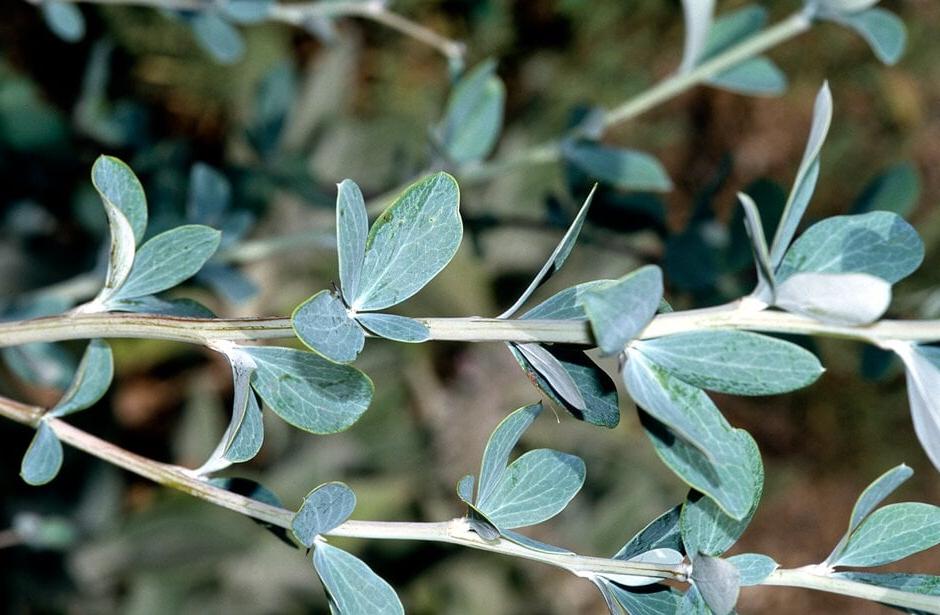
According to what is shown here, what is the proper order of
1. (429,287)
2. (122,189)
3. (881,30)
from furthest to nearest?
(429,287) → (881,30) → (122,189)

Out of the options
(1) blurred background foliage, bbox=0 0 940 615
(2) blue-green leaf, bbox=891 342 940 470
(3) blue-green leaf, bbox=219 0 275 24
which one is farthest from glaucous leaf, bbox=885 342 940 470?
(3) blue-green leaf, bbox=219 0 275 24

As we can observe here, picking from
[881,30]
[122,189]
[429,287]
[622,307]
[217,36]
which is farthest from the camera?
[429,287]

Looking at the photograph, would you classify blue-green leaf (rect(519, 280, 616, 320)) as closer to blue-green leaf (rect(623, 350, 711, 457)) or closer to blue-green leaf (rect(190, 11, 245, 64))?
blue-green leaf (rect(623, 350, 711, 457))

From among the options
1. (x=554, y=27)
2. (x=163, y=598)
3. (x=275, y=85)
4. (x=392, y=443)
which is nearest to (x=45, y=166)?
(x=275, y=85)

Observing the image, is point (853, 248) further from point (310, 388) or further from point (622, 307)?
point (310, 388)

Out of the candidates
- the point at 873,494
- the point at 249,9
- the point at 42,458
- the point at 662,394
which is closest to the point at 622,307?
the point at 662,394

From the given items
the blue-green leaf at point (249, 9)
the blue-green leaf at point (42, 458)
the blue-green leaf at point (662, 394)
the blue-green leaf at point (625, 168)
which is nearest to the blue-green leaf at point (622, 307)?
the blue-green leaf at point (662, 394)

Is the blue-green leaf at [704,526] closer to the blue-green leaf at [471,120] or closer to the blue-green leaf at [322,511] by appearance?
the blue-green leaf at [322,511]

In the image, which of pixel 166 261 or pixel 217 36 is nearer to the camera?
pixel 166 261
